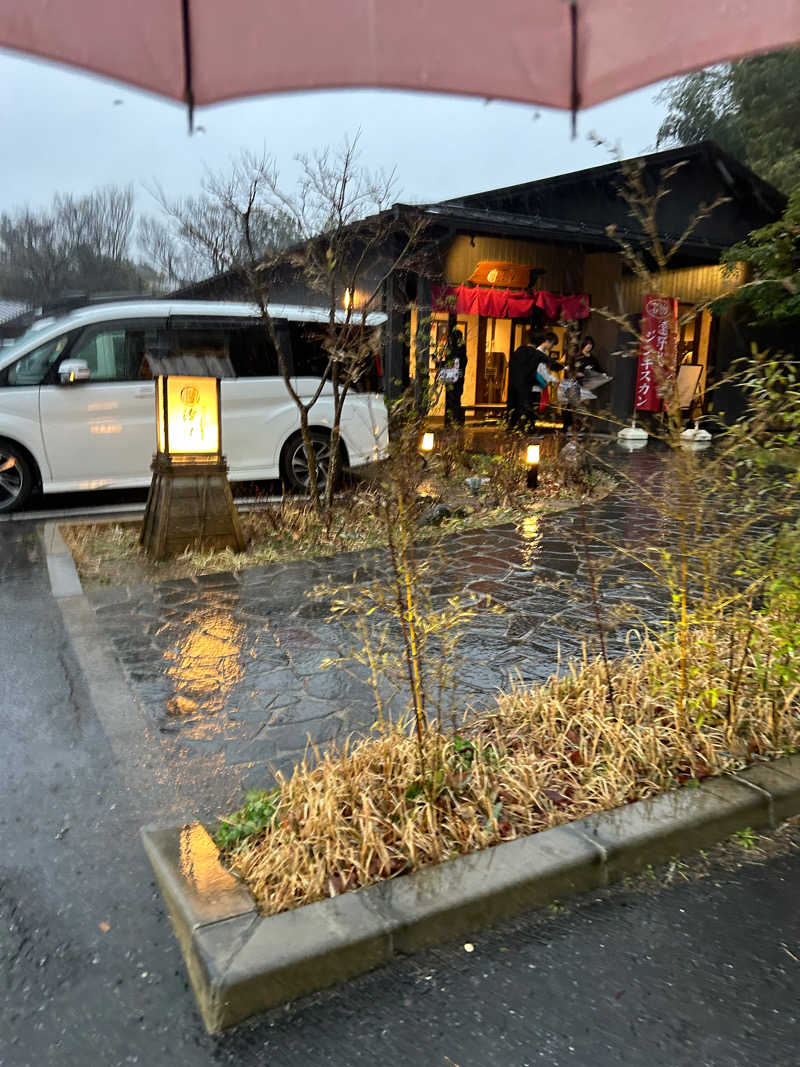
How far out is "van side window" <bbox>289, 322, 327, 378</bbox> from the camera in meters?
10.1

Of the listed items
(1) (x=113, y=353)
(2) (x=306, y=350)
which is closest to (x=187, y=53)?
(1) (x=113, y=353)

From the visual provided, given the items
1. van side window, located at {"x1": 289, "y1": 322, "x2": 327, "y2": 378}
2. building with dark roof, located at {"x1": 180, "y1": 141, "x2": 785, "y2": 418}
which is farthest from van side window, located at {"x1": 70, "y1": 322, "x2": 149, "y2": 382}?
building with dark roof, located at {"x1": 180, "y1": 141, "x2": 785, "y2": 418}

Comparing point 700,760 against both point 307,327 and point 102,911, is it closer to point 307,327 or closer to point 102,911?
point 102,911

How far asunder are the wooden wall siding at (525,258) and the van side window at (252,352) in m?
8.37

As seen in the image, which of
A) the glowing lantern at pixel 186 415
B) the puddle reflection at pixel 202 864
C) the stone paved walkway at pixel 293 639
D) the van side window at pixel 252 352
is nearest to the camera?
the puddle reflection at pixel 202 864

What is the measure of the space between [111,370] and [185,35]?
7.70 metres

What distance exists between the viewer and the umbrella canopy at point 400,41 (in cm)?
193

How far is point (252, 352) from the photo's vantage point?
9875 millimetres

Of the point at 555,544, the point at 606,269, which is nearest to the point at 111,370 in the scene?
the point at 555,544

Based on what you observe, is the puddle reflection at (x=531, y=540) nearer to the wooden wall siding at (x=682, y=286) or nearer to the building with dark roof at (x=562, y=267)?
the building with dark roof at (x=562, y=267)

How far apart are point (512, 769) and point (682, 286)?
1964 cm

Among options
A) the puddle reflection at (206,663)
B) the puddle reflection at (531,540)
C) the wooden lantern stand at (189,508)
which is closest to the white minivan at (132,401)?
the wooden lantern stand at (189,508)

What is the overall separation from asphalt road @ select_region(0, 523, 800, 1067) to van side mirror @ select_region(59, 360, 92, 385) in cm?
660

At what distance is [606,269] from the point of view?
66.0 feet
